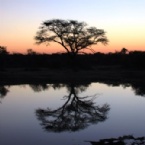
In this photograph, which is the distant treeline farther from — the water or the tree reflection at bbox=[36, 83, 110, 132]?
the tree reflection at bbox=[36, 83, 110, 132]

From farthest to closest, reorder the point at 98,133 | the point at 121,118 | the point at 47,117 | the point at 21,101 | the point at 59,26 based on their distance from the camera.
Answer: the point at 59,26
the point at 21,101
the point at 47,117
the point at 121,118
the point at 98,133

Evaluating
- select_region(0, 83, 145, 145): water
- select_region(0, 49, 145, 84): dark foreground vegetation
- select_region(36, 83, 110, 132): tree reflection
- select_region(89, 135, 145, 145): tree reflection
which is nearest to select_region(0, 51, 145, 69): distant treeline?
select_region(0, 49, 145, 84): dark foreground vegetation

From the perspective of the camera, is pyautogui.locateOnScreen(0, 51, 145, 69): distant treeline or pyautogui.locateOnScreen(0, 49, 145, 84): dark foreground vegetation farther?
pyautogui.locateOnScreen(0, 51, 145, 69): distant treeline

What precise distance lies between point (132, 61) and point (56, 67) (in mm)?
11566

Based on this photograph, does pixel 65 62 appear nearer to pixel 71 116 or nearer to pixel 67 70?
pixel 67 70

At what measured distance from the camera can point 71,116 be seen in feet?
50.6

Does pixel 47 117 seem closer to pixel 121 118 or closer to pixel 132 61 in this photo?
pixel 121 118

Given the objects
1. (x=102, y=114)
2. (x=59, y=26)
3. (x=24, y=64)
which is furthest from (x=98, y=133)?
(x=24, y=64)

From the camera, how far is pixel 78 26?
5144cm

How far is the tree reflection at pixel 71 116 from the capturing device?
13.0 metres

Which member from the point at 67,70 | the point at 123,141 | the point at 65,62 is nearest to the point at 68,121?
the point at 123,141

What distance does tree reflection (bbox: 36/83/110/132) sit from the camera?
12973mm

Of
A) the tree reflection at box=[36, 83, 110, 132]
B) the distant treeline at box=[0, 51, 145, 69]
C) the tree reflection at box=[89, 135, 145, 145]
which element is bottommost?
the tree reflection at box=[36, 83, 110, 132]

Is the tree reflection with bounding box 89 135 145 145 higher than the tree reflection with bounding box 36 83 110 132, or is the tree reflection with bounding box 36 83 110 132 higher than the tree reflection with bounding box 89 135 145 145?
the tree reflection with bounding box 89 135 145 145
